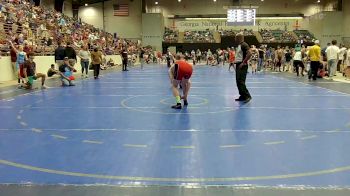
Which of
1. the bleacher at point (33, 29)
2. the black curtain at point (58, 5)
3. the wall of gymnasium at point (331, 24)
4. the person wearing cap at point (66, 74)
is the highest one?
the black curtain at point (58, 5)

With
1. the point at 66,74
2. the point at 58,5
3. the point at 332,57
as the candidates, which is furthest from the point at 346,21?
the point at 66,74

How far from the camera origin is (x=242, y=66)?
10484mm

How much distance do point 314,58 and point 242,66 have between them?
301 inches

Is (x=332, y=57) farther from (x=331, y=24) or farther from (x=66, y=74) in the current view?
(x=331, y=24)

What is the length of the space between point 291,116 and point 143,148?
399cm

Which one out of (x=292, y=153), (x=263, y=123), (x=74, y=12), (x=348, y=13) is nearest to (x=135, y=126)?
(x=263, y=123)

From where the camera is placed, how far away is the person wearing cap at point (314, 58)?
1668cm

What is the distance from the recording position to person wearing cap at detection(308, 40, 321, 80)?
16.7m

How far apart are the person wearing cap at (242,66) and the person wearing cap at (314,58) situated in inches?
291

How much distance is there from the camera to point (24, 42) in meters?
20.0

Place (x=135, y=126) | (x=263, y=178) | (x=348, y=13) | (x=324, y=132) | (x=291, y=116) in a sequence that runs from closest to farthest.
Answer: (x=263, y=178) → (x=324, y=132) → (x=135, y=126) → (x=291, y=116) → (x=348, y=13)

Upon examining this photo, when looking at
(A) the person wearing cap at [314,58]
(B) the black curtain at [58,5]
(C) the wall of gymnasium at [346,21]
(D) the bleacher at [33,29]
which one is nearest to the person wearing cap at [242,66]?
(A) the person wearing cap at [314,58]

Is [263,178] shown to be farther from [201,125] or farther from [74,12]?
[74,12]

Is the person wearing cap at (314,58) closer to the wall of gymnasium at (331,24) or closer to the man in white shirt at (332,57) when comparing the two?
the man in white shirt at (332,57)
